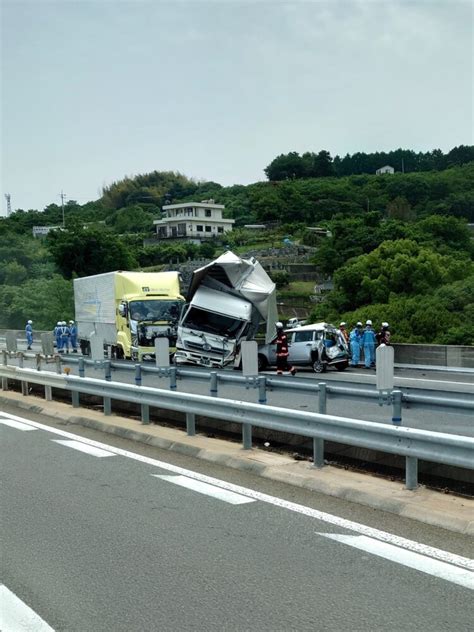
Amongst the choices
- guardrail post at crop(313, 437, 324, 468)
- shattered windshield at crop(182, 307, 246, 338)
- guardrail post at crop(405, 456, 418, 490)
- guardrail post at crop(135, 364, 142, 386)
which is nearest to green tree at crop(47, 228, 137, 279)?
shattered windshield at crop(182, 307, 246, 338)

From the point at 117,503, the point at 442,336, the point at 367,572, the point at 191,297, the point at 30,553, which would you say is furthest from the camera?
the point at 442,336

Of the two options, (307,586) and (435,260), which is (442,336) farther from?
(307,586)

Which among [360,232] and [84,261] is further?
[84,261]

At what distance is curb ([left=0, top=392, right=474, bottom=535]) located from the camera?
6789 millimetres

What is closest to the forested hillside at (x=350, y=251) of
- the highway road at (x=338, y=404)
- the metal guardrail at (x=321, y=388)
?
the highway road at (x=338, y=404)

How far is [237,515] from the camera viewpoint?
721 cm

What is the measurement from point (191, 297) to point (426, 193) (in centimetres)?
13067

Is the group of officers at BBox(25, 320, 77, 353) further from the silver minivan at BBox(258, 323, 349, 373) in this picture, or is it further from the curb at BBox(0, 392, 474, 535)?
the curb at BBox(0, 392, 474, 535)

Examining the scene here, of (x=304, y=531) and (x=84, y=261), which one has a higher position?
(x=84, y=261)

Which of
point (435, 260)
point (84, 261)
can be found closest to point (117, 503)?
point (435, 260)

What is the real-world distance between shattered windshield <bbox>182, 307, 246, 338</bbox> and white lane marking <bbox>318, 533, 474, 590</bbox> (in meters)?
19.5

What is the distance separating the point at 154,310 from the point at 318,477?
66.0ft

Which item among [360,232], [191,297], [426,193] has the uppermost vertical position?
[426,193]

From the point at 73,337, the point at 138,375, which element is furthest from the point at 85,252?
the point at 138,375
